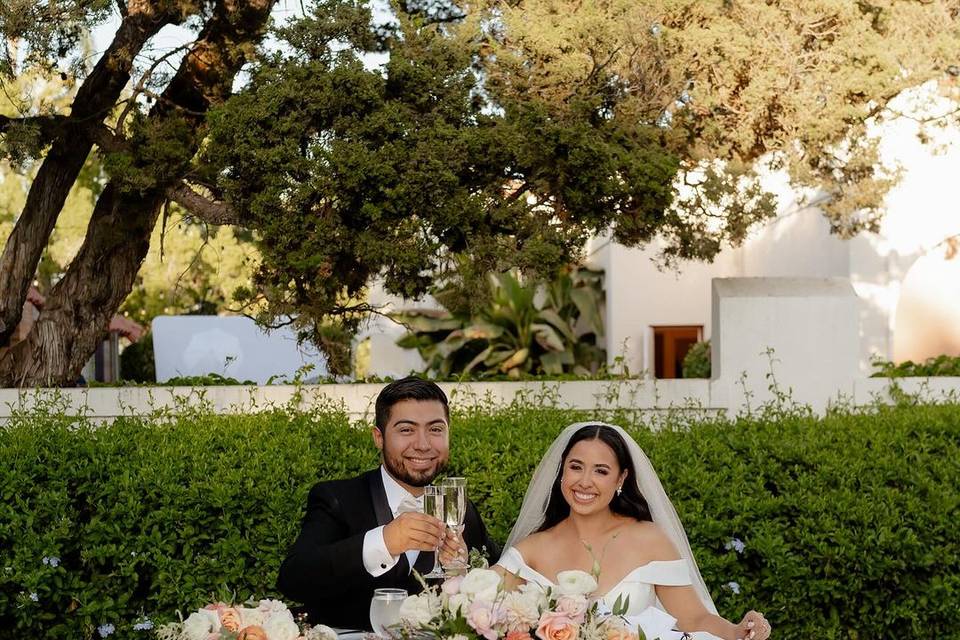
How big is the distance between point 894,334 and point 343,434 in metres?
10.7

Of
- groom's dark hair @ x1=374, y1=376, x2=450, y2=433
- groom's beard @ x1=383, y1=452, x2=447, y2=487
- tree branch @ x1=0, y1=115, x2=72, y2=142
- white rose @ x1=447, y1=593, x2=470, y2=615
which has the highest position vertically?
tree branch @ x1=0, y1=115, x2=72, y2=142

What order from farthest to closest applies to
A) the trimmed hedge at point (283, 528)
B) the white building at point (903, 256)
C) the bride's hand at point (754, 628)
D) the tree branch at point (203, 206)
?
1. the white building at point (903, 256)
2. the tree branch at point (203, 206)
3. the trimmed hedge at point (283, 528)
4. the bride's hand at point (754, 628)

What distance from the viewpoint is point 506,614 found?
3066 mm

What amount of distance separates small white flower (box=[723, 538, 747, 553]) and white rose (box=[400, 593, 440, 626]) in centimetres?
325

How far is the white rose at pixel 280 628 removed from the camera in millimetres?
3100

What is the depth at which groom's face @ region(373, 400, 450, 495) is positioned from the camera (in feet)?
14.1

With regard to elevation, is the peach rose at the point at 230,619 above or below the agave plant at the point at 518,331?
below

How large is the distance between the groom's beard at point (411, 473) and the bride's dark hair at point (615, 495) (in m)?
0.48

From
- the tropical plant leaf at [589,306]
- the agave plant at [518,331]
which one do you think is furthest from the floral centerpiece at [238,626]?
the tropical plant leaf at [589,306]

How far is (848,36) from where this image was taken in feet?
29.0

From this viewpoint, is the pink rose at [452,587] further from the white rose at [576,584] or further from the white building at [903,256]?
the white building at [903,256]

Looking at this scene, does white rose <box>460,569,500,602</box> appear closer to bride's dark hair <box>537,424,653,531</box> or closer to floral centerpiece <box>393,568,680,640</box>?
floral centerpiece <box>393,568,680,640</box>

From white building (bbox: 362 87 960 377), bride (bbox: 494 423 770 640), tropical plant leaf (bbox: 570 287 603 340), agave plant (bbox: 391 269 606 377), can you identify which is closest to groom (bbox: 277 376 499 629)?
bride (bbox: 494 423 770 640)

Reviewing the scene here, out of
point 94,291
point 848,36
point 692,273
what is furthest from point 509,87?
point 692,273
